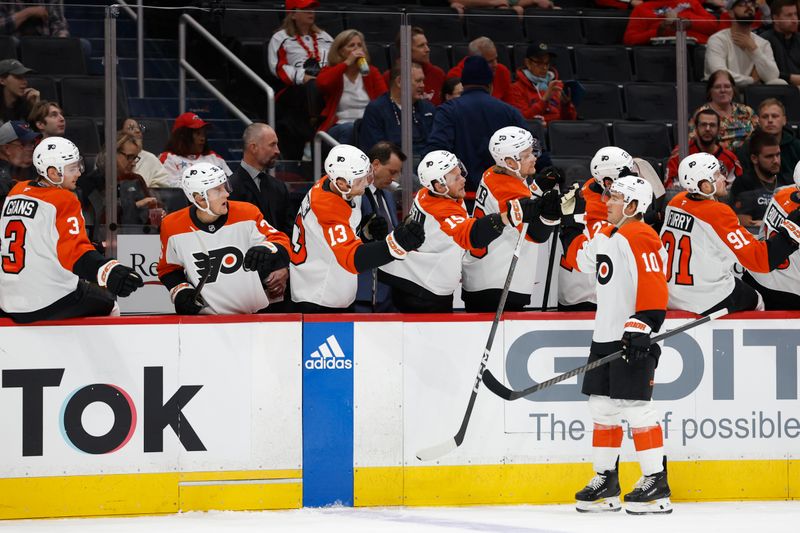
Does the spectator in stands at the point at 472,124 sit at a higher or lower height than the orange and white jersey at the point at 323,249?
higher

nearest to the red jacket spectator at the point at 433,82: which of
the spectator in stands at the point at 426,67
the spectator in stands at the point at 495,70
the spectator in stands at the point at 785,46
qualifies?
the spectator in stands at the point at 426,67

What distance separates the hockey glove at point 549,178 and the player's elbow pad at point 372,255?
78 centimetres

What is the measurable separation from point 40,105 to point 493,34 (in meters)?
2.31

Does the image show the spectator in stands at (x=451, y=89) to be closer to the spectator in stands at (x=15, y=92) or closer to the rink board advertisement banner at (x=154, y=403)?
the rink board advertisement banner at (x=154, y=403)

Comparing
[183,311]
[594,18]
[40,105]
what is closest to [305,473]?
[183,311]

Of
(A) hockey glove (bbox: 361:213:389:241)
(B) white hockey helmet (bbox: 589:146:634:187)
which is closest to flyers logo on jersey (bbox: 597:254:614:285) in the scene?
(B) white hockey helmet (bbox: 589:146:634:187)

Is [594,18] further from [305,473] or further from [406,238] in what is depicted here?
[305,473]

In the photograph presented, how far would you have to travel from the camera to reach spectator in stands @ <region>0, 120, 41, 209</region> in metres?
6.23

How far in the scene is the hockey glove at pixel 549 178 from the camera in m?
6.11

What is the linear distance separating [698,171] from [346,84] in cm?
179

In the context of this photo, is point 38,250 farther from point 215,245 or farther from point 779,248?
point 779,248

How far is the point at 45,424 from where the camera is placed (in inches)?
222

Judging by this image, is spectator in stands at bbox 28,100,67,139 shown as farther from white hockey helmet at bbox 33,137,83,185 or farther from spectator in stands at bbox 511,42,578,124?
spectator in stands at bbox 511,42,578,124

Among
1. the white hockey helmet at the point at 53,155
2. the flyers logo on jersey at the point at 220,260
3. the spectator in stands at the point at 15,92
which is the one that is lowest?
the flyers logo on jersey at the point at 220,260
